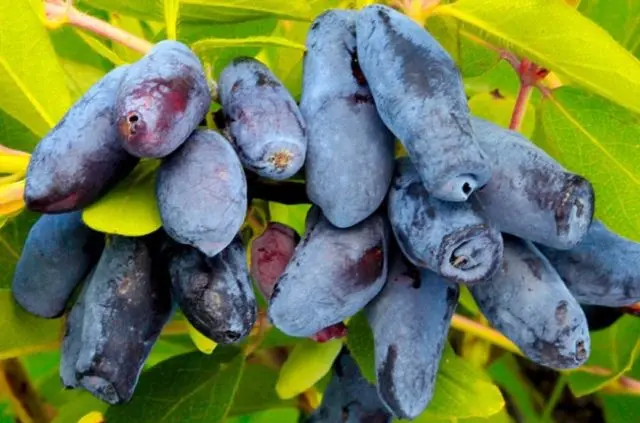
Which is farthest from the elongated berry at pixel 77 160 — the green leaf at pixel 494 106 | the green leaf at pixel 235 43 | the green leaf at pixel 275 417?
the green leaf at pixel 275 417

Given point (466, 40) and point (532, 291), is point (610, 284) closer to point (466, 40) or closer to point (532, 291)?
point (532, 291)

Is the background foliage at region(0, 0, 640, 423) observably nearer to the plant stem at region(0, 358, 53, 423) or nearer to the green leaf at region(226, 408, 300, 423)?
the plant stem at region(0, 358, 53, 423)

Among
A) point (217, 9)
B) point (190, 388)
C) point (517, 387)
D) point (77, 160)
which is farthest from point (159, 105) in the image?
point (517, 387)

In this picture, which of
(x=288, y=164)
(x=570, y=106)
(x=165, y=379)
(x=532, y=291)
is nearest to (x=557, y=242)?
(x=532, y=291)

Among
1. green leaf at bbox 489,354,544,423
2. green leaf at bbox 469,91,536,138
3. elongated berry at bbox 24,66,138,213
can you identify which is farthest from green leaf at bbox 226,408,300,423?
elongated berry at bbox 24,66,138,213

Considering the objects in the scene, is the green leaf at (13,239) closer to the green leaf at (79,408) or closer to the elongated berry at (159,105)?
the green leaf at (79,408)

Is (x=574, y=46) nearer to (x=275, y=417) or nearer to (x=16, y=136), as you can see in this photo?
(x=16, y=136)

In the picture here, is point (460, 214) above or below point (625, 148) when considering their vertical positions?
above
